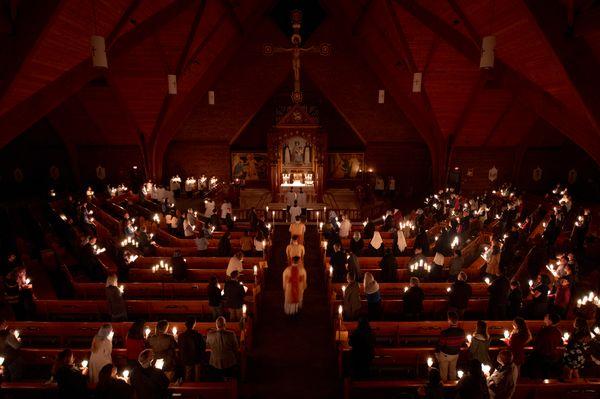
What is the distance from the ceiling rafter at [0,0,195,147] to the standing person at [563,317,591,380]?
11108 millimetres

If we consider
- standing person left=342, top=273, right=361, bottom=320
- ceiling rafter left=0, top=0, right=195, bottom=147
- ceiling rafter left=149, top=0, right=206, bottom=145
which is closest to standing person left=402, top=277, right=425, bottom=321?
standing person left=342, top=273, right=361, bottom=320

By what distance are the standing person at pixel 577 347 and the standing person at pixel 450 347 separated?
162 cm

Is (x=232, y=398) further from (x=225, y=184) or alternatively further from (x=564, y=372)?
(x=225, y=184)

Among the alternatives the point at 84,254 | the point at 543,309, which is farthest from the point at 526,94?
the point at 84,254

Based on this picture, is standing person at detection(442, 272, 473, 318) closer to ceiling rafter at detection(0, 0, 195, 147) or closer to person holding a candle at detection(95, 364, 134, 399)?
person holding a candle at detection(95, 364, 134, 399)

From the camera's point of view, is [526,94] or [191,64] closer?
[526,94]

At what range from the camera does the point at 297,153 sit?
21375 millimetres

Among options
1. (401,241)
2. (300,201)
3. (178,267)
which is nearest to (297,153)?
(300,201)

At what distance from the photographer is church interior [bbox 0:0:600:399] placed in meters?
6.18

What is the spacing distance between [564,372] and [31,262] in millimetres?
11889

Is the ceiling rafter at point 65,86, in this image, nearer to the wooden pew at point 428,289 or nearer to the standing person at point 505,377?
the wooden pew at point 428,289

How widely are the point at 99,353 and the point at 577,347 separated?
271 inches

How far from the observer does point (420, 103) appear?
59.9 feet

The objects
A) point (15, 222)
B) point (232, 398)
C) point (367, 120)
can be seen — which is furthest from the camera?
point (367, 120)
